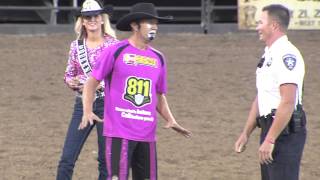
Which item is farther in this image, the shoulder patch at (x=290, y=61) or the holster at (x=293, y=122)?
the holster at (x=293, y=122)

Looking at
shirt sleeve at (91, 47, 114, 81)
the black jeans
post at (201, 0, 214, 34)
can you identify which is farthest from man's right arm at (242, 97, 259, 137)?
post at (201, 0, 214, 34)

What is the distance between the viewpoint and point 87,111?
5309 millimetres

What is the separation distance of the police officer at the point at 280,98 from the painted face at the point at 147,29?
83 centimetres

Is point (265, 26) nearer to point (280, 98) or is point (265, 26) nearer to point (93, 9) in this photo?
point (280, 98)

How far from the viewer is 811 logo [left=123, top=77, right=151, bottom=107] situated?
5.23m

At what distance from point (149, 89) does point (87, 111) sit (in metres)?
0.47

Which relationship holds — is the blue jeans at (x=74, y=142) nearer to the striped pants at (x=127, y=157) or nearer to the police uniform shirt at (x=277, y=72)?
the striped pants at (x=127, y=157)

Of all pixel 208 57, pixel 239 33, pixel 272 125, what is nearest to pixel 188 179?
pixel 272 125

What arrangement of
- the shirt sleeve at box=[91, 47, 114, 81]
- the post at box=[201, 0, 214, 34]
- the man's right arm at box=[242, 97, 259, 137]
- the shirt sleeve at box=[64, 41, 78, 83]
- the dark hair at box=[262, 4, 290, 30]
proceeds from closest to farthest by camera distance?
the dark hair at box=[262, 4, 290, 30], the man's right arm at box=[242, 97, 259, 137], the shirt sleeve at box=[91, 47, 114, 81], the shirt sleeve at box=[64, 41, 78, 83], the post at box=[201, 0, 214, 34]

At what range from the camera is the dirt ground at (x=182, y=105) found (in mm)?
7918

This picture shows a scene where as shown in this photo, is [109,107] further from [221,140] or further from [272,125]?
[221,140]

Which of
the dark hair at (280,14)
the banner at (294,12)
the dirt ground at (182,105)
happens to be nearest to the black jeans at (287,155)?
the dark hair at (280,14)

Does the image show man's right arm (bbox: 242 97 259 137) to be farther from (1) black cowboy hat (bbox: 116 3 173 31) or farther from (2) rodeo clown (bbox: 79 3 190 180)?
(1) black cowboy hat (bbox: 116 3 173 31)

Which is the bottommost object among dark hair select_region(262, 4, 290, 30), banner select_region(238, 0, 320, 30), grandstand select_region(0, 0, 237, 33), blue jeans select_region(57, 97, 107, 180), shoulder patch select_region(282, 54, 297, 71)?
grandstand select_region(0, 0, 237, 33)
